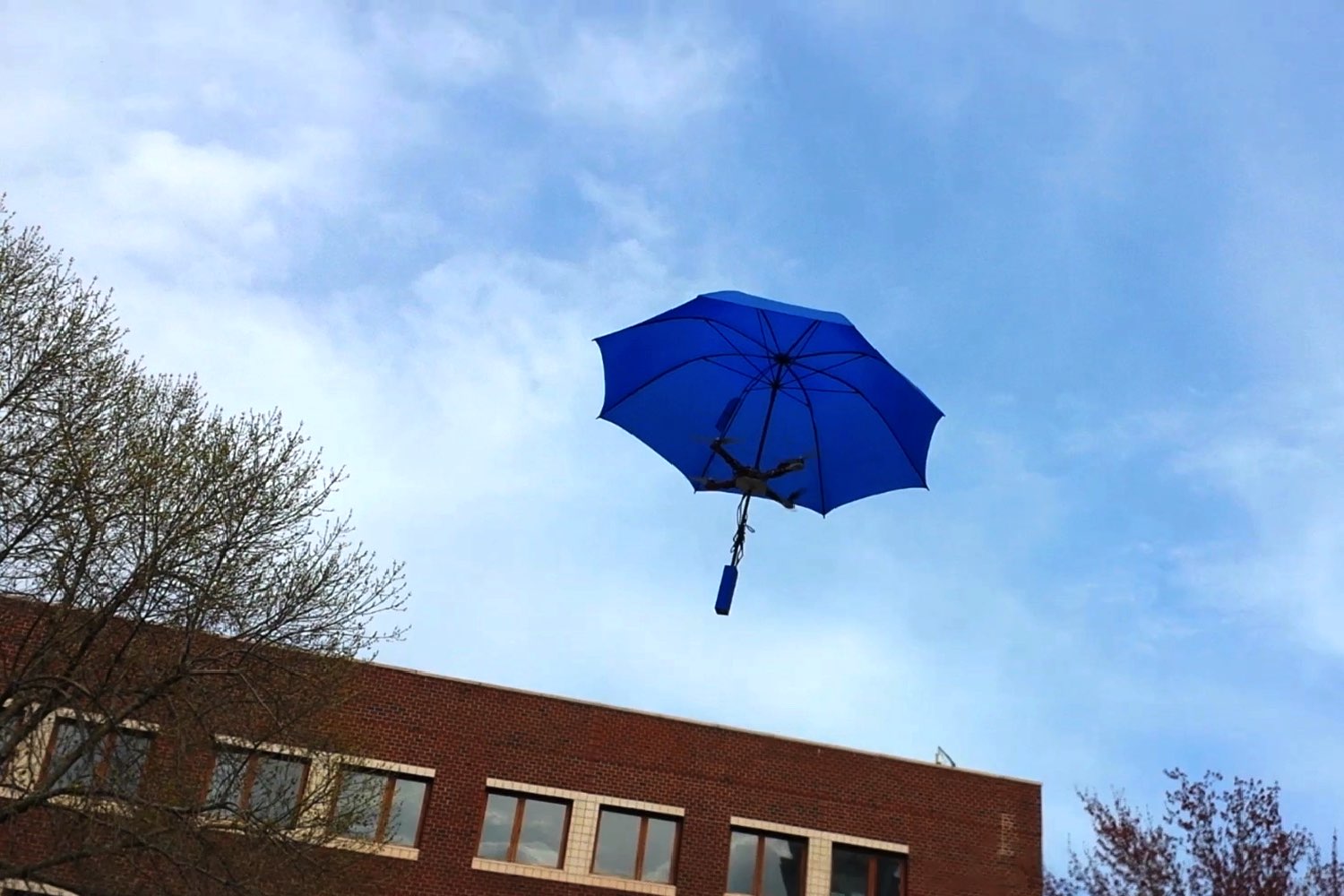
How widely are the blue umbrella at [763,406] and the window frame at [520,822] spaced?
39.2 ft

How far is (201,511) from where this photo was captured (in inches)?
620

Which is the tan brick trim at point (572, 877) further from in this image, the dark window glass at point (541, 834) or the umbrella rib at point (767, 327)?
the umbrella rib at point (767, 327)

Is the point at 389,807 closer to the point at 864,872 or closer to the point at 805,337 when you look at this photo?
the point at 864,872

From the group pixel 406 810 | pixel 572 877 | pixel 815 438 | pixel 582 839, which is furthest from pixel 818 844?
pixel 815 438

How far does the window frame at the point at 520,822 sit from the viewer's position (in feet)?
73.0

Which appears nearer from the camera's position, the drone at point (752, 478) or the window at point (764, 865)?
the drone at point (752, 478)

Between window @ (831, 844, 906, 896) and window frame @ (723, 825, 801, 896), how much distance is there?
0.30m

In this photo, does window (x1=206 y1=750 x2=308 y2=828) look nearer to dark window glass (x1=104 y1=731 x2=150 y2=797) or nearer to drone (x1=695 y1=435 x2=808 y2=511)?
dark window glass (x1=104 y1=731 x2=150 y2=797)

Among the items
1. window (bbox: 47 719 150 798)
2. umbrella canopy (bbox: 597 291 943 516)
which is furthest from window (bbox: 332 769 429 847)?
umbrella canopy (bbox: 597 291 943 516)

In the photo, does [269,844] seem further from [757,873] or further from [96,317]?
[757,873]

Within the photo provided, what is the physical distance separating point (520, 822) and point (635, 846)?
84.0 inches

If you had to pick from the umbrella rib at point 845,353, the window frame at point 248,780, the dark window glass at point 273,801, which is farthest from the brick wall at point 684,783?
the umbrella rib at point 845,353

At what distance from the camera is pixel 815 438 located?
40.3 feet

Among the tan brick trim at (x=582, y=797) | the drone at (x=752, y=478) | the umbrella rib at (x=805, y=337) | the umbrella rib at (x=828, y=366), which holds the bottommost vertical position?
the tan brick trim at (x=582, y=797)
